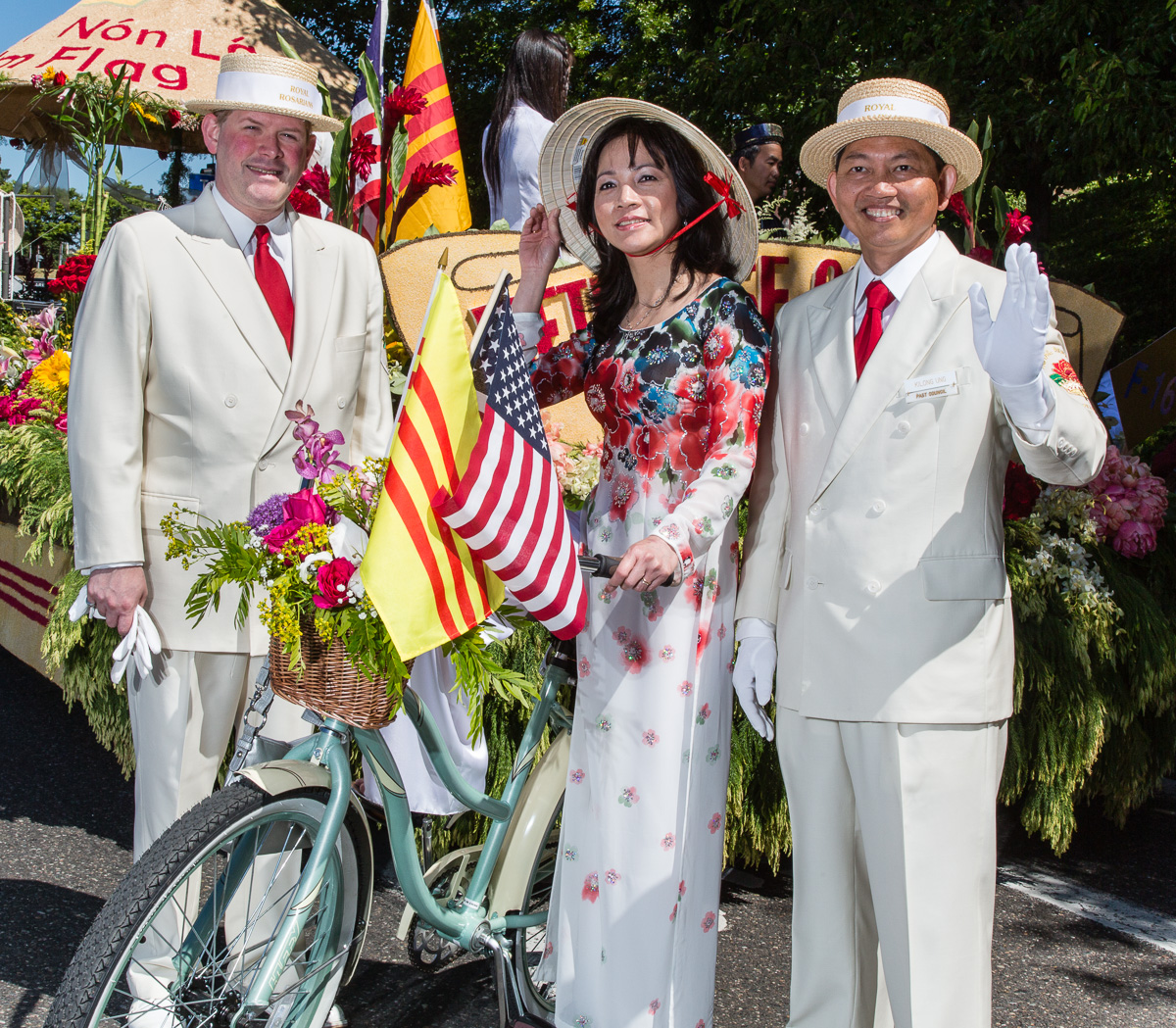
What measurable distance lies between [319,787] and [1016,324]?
57.1 inches

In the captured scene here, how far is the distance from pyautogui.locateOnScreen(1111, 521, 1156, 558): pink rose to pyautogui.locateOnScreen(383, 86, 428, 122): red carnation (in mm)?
2836

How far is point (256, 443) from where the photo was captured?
8.29 ft

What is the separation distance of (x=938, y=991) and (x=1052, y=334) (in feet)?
3.90

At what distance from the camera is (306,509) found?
6.33 ft

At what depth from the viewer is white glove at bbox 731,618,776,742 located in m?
2.22

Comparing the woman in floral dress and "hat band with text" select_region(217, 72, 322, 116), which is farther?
"hat band with text" select_region(217, 72, 322, 116)

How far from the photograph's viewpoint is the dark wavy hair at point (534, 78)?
464 centimetres

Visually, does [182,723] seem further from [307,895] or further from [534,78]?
[534,78]

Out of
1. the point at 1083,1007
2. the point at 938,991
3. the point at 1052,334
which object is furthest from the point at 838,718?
the point at 1083,1007

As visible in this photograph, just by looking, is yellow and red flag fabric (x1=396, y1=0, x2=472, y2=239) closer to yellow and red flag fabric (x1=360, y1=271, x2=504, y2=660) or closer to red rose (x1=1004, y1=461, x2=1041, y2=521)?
red rose (x1=1004, y1=461, x2=1041, y2=521)


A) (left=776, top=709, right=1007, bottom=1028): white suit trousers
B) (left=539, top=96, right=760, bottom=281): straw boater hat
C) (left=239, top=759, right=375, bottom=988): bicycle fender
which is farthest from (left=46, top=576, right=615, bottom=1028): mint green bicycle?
(left=539, top=96, right=760, bottom=281): straw boater hat

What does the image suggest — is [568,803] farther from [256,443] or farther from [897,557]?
[256,443]

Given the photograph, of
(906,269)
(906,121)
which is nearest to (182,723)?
(906,269)

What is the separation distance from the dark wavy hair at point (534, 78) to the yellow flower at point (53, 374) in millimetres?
2042
